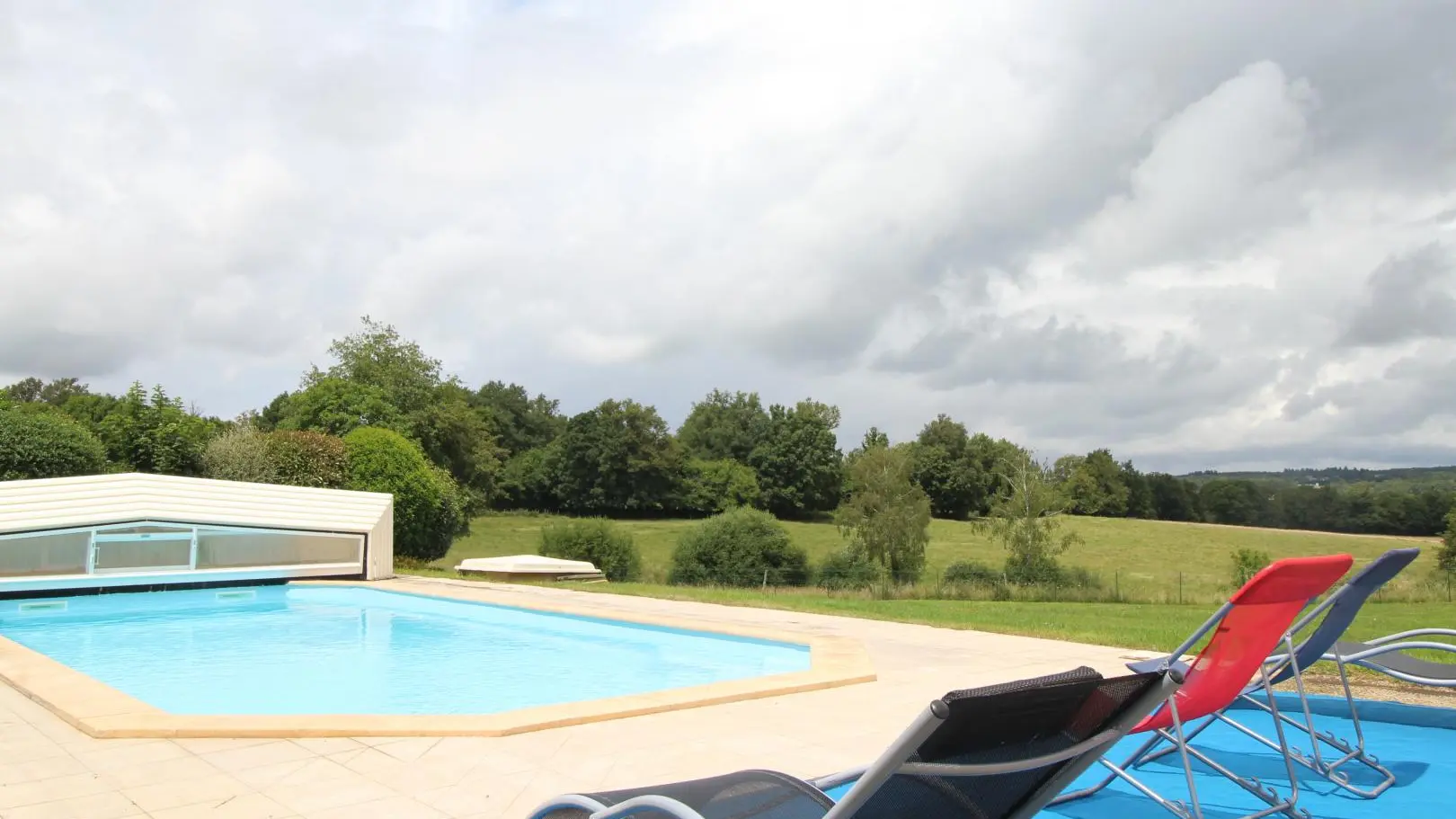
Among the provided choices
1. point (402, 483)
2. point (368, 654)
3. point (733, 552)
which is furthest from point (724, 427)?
point (368, 654)

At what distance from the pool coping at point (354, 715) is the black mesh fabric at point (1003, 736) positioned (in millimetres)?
3540

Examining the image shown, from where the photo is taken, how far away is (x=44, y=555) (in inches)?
624

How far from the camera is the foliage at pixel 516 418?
199 feet

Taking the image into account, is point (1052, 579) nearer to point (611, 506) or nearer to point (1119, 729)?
point (1119, 729)

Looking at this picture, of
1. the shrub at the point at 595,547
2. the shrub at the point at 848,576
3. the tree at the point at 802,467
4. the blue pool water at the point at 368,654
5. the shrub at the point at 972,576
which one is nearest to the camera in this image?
the blue pool water at the point at 368,654

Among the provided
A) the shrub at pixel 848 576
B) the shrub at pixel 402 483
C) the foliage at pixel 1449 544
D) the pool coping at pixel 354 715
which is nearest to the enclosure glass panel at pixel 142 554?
the shrub at pixel 402 483

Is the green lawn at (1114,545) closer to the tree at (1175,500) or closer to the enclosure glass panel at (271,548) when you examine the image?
the tree at (1175,500)

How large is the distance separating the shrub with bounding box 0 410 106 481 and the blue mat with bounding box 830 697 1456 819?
78.3ft

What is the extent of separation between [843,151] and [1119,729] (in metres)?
10.7

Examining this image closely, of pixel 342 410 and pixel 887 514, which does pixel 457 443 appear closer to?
pixel 342 410

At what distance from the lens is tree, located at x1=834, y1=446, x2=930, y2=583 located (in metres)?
25.8

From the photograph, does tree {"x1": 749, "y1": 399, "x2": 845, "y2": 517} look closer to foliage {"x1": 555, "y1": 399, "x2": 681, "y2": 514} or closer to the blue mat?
foliage {"x1": 555, "y1": 399, "x2": 681, "y2": 514}

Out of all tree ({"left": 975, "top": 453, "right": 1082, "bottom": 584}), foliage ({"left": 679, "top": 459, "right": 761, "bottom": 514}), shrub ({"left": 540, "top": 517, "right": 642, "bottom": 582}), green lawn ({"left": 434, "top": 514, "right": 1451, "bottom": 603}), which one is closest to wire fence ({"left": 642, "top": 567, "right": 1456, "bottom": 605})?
tree ({"left": 975, "top": 453, "right": 1082, "bottom": 584})

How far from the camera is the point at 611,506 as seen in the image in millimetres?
48406
